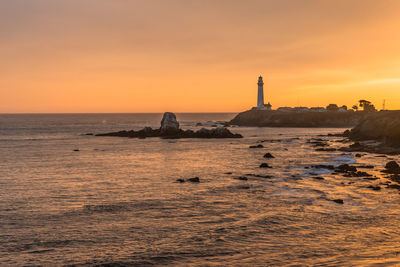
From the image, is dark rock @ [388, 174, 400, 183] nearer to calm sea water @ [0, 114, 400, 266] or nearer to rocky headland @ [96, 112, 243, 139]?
calm sea water @ [0, 114, 400, 266]

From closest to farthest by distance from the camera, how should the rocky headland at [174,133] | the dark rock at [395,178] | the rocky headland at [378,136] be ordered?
the dark rock at [395,178]
the rocky headland at [378,136]
the rocky headland at [174,133]

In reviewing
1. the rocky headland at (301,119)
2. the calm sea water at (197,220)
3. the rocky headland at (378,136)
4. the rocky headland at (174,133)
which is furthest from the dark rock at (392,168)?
the rocky headland at (301,119)

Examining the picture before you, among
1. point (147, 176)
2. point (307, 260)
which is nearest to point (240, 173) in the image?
point (147, 176)

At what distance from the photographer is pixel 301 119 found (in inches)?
5925

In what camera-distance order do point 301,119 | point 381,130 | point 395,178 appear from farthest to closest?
point 301,119, point 381,130, point 395,178

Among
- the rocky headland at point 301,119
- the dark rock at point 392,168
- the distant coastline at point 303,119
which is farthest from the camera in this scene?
the rocky headland at point 301,119

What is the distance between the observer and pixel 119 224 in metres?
17.0

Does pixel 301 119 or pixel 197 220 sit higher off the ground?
pixel 301 119

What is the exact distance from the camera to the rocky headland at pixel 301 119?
14625 cm

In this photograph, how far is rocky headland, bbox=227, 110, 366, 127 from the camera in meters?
146

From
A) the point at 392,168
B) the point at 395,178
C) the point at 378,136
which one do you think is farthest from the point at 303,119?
the point at 395,178

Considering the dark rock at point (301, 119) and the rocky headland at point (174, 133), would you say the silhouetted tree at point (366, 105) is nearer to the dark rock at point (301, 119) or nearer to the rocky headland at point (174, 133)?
the dark rock at point (301, 119)

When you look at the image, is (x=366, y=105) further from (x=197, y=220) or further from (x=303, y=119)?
(x=197, y=220)

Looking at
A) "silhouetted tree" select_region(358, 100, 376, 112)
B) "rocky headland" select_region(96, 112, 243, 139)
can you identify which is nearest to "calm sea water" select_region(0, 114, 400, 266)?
"rocky headland" select_region(96, 112, 243, 139)
